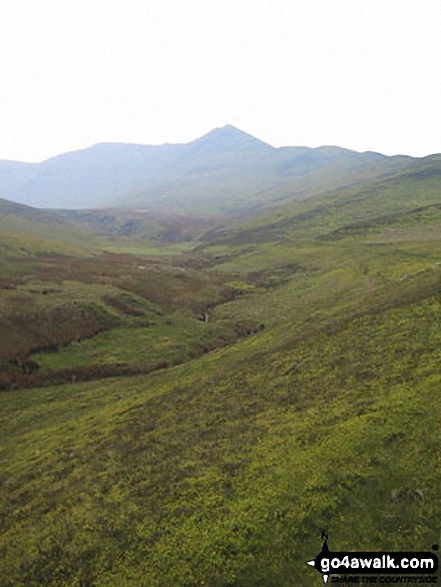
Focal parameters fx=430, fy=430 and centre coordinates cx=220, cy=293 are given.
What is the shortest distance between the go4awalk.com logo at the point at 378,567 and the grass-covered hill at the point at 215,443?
1.55 ft

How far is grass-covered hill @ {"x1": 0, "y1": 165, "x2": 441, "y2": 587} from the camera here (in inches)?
734

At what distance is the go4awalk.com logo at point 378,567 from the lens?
15.9 metres

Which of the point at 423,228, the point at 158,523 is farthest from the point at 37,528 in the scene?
the point at 423,228

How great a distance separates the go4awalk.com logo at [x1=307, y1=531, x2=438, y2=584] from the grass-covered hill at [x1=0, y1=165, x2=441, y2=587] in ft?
1.55

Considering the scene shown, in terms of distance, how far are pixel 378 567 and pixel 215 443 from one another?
13186 mm

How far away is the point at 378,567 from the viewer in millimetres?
16469

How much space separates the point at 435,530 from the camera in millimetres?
17375

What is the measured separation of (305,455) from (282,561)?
680 cm

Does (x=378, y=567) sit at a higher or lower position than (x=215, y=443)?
lower

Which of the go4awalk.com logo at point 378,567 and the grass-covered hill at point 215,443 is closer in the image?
the go4awalk.com logo at point 378,567

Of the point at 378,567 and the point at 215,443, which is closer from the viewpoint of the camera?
the point at 378,567

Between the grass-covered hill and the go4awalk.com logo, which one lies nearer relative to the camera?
the go4awalk.com logo

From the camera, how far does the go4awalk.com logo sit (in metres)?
15.9

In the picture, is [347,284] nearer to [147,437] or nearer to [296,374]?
[296,374]
